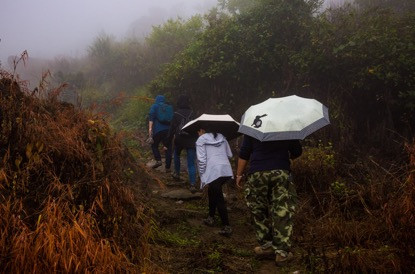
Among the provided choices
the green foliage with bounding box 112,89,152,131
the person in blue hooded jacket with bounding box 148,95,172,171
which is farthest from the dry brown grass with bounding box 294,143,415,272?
the green foliage with bounding box 112,89,152,131

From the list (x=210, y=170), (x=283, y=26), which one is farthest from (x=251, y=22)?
(x=210, y=170)

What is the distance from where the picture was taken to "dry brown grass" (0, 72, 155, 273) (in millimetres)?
2955

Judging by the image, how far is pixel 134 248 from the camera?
11.9 feet

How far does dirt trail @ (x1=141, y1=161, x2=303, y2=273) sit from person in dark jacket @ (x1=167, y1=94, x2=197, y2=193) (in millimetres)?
438

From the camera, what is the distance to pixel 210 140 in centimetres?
531

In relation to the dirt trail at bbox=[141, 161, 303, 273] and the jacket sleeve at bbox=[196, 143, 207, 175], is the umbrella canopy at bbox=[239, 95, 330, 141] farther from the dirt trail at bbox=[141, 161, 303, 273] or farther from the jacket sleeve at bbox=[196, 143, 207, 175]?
the dirt trail at bbox=[141, 161, 303, 273]

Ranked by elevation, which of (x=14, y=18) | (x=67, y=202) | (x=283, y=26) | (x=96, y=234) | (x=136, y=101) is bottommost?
(x=96, y=234)

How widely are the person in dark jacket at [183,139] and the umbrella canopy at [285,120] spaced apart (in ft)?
9.63

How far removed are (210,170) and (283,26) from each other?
22.0 feet

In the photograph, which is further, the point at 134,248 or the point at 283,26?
the point at 283,26

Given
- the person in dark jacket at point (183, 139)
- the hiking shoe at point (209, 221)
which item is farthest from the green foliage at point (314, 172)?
the person in dark jacket at point (183, 139)

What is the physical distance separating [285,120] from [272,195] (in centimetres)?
92

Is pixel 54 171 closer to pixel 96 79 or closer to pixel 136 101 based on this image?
pixel 136 101

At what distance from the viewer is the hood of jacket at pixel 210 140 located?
5.28 meters
